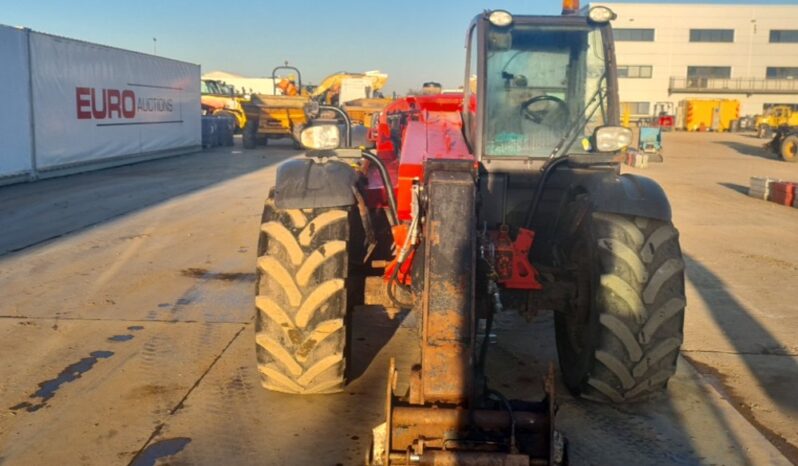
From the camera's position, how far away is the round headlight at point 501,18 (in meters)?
5.22

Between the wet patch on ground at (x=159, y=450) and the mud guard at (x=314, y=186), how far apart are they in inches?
57.6

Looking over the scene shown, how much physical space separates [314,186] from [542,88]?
189 centimetres

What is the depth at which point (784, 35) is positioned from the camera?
62281 mm

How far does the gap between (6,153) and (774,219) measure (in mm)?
15258

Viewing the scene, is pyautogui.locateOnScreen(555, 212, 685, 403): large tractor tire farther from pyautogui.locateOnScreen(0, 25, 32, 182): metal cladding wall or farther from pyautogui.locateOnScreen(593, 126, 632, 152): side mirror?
pyautogui.locateOnScreen(0, 25, 32, 182): metal cladding wall

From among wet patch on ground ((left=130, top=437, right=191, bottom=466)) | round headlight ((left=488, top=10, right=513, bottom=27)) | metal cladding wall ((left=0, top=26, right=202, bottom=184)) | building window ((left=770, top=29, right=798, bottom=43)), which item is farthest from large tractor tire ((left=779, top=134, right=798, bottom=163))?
building window ((left=770, top=29, right=798, bottom=43))

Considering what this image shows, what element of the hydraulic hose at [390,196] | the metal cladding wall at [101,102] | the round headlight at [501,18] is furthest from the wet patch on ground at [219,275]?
the metal cladding wall at [101,102]

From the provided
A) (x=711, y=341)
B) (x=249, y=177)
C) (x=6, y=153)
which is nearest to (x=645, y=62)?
(x=249, y=177)

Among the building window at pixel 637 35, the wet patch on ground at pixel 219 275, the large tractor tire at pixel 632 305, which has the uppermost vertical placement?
the building window at pixel 637 35

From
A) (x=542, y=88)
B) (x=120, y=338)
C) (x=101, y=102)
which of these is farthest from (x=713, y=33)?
(x=120, y=338)

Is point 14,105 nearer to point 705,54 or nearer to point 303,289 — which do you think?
point 303,289

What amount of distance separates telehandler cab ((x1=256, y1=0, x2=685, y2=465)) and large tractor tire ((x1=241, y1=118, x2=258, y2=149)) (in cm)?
2408

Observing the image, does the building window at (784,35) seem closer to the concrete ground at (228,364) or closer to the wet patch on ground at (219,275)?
the concrete ground at (228,364)

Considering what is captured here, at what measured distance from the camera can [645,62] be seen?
2452 inches
